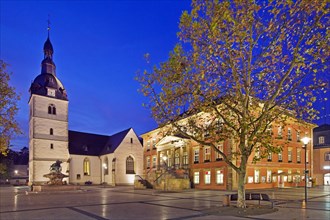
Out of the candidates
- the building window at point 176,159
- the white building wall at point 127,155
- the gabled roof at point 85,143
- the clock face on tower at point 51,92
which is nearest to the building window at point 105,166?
the gabled roof at point 85,143

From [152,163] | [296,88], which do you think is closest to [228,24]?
[296,88]

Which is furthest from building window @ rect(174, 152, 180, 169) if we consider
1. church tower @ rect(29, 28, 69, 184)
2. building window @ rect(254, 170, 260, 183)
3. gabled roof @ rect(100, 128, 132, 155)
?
church tower @ rect(29, 28, 69, 184)

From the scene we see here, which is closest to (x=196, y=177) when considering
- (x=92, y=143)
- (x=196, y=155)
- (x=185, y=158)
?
(x=196, y=155)

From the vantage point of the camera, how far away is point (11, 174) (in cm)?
8919

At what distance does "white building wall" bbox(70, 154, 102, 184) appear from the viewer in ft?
208

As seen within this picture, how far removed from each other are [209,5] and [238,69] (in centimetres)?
377

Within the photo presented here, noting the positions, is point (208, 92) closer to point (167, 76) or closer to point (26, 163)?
point (167, 76)

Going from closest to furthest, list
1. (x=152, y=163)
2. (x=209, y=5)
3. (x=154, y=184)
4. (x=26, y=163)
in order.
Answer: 1. (x=209, y=5)
2. (x=154, y=184)
3. (x=152, y=163)
4. (x=26, y=163)

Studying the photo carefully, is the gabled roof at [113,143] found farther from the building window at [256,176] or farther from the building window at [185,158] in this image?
the building window at [256,176]

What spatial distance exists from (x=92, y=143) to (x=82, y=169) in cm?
783

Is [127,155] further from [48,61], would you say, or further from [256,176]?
[256,176]

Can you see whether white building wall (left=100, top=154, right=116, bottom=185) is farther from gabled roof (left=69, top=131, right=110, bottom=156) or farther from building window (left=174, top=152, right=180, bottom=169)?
building window (left=174, top=152, right=180, bottom=169)

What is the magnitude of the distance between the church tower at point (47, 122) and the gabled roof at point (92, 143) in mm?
4416

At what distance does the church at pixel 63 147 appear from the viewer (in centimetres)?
5881
